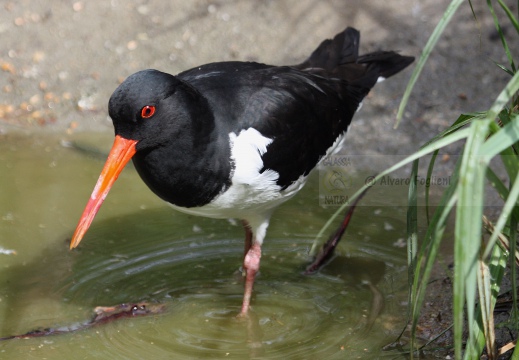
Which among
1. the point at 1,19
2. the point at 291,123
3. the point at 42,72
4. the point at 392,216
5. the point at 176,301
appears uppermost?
the point at 1,19

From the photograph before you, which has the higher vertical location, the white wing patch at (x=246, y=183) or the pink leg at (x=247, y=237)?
the white wing patch at (x=246, y=183)

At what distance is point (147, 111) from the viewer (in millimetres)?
3801

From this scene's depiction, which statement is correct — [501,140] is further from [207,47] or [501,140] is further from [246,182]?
[207,47]

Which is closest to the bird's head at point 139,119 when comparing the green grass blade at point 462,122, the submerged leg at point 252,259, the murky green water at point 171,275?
the murky green water at point 171,275

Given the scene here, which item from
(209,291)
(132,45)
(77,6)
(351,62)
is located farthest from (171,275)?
(77,6)

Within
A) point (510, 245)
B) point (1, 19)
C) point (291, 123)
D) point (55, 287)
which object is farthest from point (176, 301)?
point (1, 19)

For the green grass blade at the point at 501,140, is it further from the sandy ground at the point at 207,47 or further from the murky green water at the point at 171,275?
the sandy ground at the point at 207,47

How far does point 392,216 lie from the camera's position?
5.48 m

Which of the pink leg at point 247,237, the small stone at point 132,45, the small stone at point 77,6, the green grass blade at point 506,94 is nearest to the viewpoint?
the green grass blade at point 506,94

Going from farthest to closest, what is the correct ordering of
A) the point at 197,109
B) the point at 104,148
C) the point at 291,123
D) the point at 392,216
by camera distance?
the point at 104,148, the point at 392,216, the point at 291,123, the point at 197,109

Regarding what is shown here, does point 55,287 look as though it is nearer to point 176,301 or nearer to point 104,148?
point 176,301

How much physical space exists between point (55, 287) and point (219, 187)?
4.59 feet

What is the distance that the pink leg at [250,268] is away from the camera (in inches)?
181

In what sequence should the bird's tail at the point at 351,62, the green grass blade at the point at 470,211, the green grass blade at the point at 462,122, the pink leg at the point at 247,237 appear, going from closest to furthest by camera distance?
the green grass blade at the point at 470,211 → the green grass blade at the point at 462,122 → the pink leg at the point at 247,237 → the bird's tail at the point at 351,62
